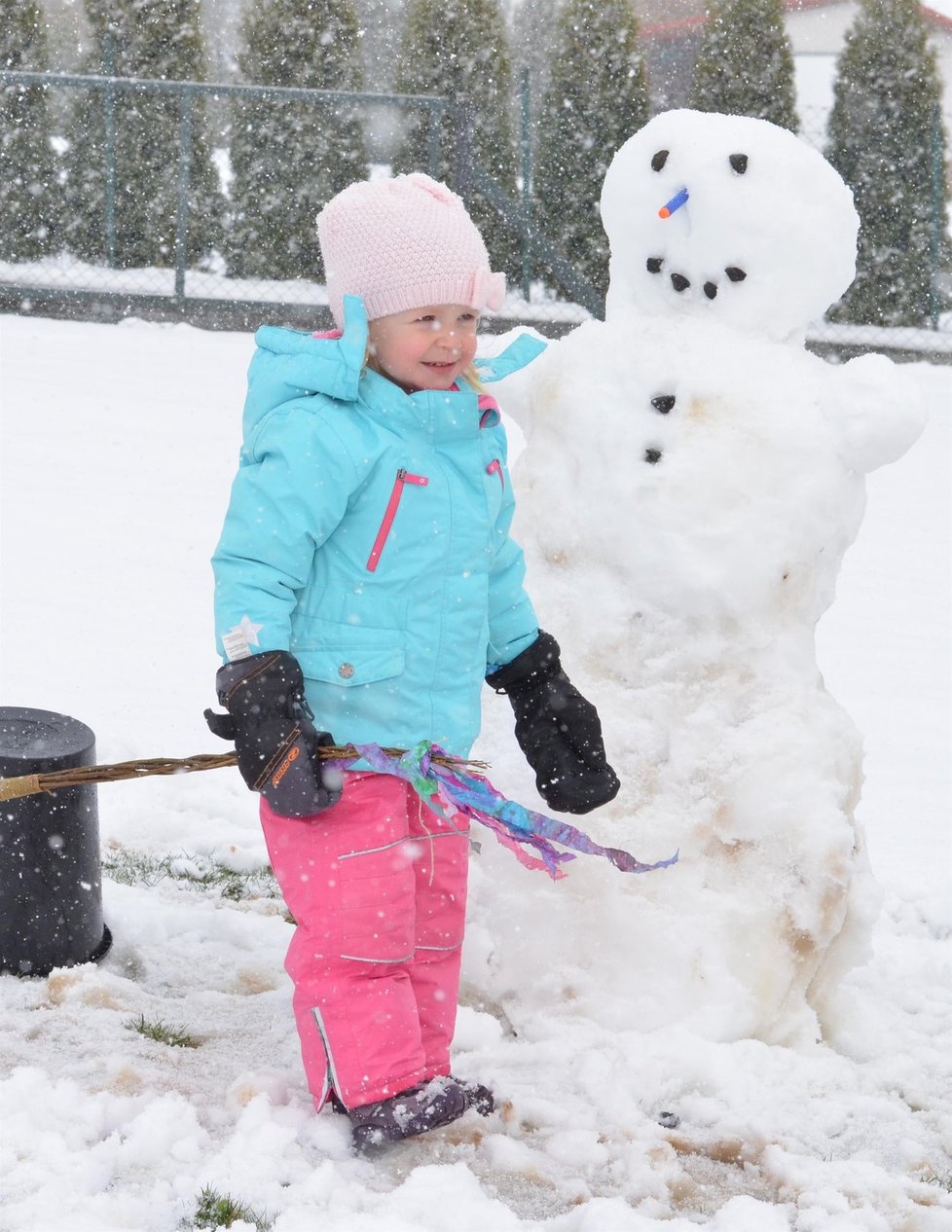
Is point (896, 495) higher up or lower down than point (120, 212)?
lower down

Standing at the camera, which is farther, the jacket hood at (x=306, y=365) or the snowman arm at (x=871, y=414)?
the snowman arm at (x=871, y=414)

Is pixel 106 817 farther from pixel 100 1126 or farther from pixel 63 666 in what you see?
pixel 100 1126

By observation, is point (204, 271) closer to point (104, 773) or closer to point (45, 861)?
point (45, 861)

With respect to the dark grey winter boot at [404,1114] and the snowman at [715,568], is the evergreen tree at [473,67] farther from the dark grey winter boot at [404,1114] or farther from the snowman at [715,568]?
the dark grey winter boot at [404,1114]

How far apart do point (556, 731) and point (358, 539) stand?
57 centimetres

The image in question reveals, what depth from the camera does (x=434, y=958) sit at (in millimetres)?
2652

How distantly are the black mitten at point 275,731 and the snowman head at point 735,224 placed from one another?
4.41 ft

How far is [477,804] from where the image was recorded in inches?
98.3

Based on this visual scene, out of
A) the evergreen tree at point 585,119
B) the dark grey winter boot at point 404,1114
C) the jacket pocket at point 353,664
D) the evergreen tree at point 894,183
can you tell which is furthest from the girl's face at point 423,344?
the evergreen tree at point 894,183

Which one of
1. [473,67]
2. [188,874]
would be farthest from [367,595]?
[473,67]

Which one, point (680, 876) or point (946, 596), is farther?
point (946, 596)

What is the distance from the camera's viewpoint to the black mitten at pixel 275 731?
229cm

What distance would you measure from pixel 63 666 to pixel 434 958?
9.60 feet

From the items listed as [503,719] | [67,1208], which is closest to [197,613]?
[503,719]
